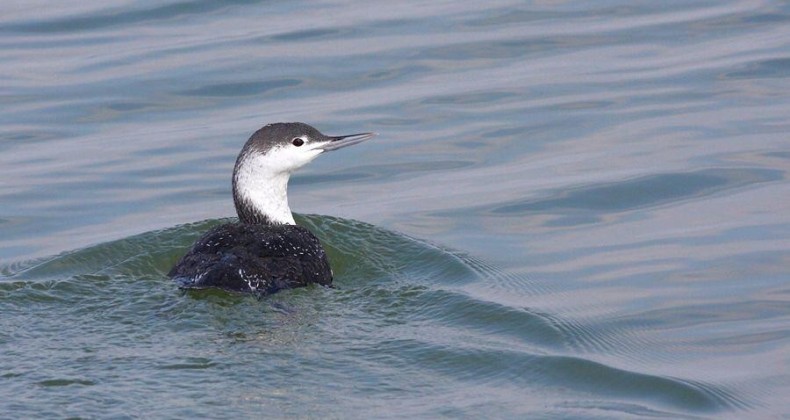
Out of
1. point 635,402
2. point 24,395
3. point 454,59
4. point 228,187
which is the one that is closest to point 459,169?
point 228,187

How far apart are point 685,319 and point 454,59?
6.35 meters

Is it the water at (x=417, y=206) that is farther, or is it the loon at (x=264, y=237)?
the loon at (x=264, y=237)

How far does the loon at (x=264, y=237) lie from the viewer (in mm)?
8734

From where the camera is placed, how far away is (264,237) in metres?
9.18

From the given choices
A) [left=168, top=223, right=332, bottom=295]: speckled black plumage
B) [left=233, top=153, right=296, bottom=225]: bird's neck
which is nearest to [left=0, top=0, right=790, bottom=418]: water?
[left=168, top=223, right=332, bottom=295]: speckled black plumage

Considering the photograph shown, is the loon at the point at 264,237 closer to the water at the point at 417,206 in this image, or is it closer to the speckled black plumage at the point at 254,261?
the speckled black plumage at the point at 254,261

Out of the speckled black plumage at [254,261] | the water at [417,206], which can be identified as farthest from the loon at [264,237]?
the water at [417,206]

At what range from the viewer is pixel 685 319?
8844 millimetres

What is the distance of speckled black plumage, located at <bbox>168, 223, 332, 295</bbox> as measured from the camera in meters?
8.68

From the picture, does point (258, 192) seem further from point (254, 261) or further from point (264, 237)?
point (254, 261)

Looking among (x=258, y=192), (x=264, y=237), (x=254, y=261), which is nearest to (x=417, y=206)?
(x=258, y=192)

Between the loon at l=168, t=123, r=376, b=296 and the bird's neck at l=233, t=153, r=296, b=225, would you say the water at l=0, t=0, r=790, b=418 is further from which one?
the bird's neck at l=233, t=153, r=296, b=225

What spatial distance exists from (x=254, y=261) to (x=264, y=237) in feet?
1.24

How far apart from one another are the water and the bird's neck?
61cm
